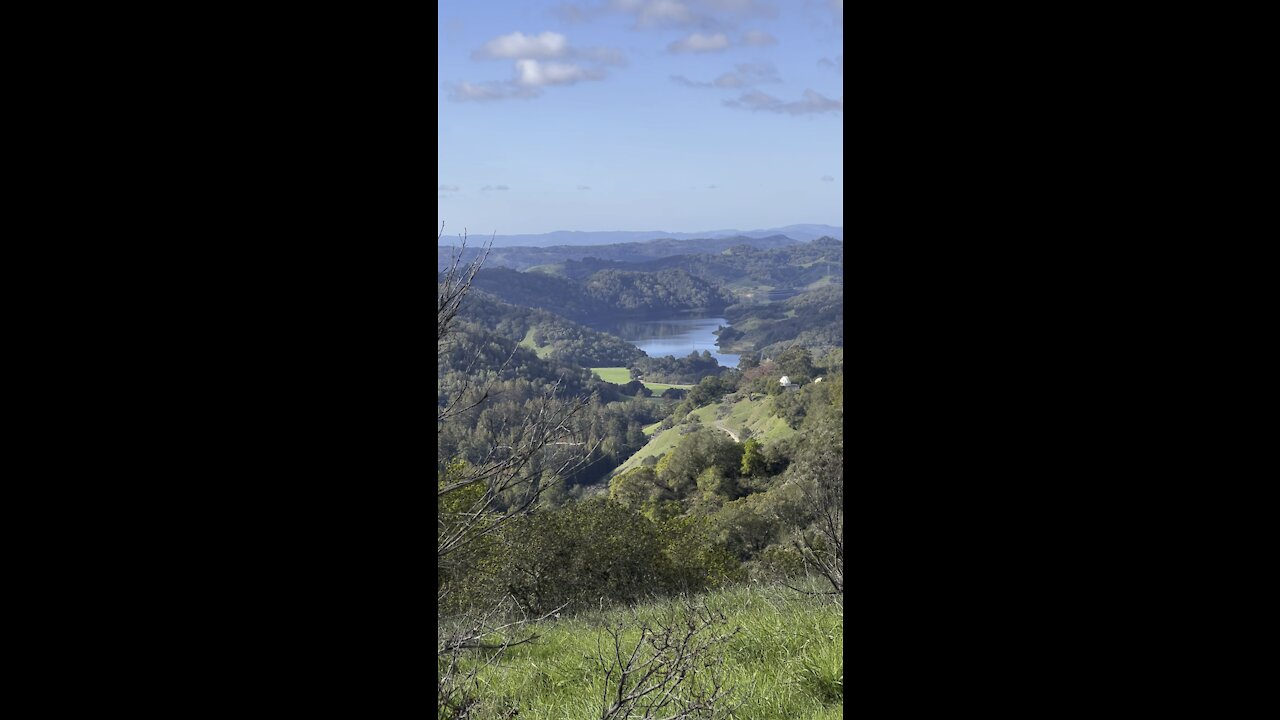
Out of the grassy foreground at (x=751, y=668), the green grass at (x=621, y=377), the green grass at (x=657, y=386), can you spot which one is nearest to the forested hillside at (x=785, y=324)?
the green grass at (x=657, y=386)

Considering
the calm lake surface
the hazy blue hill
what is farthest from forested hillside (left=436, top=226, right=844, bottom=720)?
the hazy blue hill

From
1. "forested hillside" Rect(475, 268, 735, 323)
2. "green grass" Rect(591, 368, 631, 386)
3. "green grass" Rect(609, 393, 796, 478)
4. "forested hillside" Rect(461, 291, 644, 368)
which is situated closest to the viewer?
"forested hillside" Rect(461, 291, 644, 368)

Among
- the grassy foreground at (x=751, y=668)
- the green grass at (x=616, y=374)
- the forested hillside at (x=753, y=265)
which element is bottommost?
the grassy foreground at (x=751, y=668)

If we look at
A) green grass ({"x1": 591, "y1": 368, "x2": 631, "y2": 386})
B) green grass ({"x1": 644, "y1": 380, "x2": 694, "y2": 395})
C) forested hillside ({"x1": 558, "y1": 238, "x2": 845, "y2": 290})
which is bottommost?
green grass ({"x1": 644, "y1": 380, "x2": 694, "y2": 395})

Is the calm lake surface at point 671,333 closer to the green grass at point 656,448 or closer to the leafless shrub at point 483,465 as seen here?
the green grass at point 656,448

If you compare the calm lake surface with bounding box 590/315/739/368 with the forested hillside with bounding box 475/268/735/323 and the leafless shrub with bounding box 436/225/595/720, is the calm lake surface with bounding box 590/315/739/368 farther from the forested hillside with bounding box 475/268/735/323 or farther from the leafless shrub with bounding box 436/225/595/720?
the leafless shrub with bounding box 436/225/595/720

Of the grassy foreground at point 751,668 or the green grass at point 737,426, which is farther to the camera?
the green grass at point 737,426
